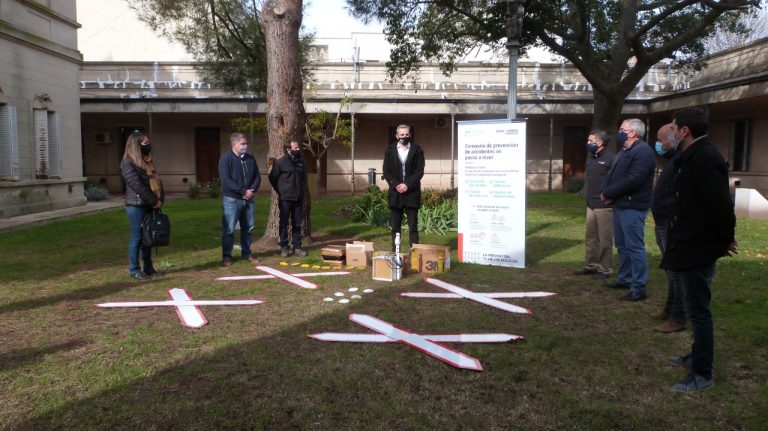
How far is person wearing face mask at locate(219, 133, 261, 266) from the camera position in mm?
8070

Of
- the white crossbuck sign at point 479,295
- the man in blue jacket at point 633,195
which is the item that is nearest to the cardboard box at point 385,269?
the white crossbuck sign at point 479,295

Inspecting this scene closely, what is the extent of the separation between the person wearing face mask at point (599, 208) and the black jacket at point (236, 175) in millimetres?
4420

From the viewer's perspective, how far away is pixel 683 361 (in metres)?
4.26

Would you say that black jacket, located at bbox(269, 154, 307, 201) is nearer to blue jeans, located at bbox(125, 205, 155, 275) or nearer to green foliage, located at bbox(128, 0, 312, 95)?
blue jeans, located at bbox(125, 205, 155, 275)

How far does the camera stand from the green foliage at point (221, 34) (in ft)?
55.1

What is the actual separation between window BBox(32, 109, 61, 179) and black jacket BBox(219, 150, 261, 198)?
9.80 meters

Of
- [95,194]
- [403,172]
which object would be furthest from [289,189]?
[95,194]

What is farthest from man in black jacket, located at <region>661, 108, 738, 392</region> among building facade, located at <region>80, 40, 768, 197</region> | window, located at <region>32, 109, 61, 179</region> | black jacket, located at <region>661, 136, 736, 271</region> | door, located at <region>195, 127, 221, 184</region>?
door, located at <region>195, 127, 221, 184</region>

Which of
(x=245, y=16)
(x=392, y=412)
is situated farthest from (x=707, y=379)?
(x=245, y=16)

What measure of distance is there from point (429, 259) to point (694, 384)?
408cm

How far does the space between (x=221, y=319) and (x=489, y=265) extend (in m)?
4.04

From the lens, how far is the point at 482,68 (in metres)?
25.5

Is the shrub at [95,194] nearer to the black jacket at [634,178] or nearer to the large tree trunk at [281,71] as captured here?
the large tree trunk at [281,71]

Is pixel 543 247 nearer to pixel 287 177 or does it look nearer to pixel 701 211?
pixel 287 177
